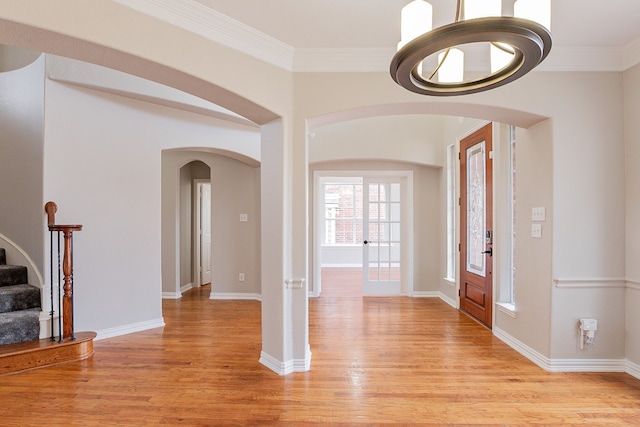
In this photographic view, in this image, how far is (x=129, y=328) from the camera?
397cm

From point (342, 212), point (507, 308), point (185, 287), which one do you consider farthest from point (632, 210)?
point (342, 212)

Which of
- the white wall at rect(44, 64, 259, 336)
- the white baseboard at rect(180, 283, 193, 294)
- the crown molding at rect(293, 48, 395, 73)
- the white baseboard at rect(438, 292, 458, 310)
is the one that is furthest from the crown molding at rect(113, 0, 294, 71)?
the white baseboard at rect(180, 283, 193, 294)

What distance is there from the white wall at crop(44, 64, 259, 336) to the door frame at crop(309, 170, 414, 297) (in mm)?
2351

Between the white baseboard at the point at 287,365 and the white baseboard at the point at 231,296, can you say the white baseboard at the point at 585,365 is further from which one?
the white baseboard at the point at 231,296

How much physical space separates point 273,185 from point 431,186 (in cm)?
362

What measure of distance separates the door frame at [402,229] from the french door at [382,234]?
0.08 meters

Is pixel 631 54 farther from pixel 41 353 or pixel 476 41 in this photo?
pixel 41 353

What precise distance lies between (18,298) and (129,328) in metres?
1.04

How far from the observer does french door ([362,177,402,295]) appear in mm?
5934

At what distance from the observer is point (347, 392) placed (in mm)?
2619

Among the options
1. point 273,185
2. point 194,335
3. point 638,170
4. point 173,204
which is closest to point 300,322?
point 273,185

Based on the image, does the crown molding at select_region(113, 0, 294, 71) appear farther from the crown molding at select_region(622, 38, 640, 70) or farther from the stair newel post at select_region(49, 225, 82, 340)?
the crown molding at select_region(622, 38, 640, 70)

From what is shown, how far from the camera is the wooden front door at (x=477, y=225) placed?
4.12 metres

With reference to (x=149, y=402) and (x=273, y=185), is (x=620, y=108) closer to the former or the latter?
(x=273, y=185)
